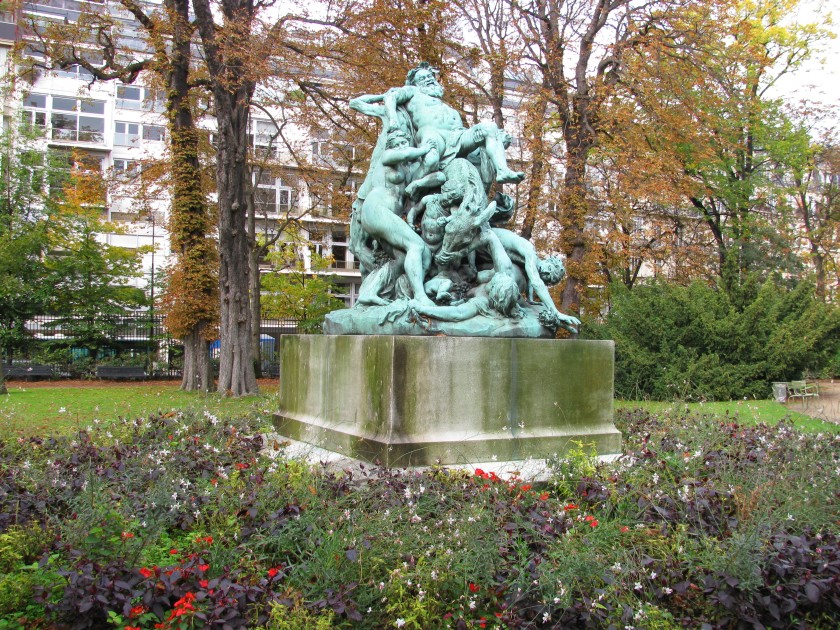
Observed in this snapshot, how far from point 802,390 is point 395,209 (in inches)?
478

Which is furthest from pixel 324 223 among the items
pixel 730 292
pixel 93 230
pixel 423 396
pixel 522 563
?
→ pixel 522 563

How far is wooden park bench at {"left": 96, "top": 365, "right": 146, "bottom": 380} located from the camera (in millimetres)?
25141

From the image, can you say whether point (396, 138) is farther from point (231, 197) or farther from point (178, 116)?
point (178, 116)

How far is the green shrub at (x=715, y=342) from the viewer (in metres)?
15.9

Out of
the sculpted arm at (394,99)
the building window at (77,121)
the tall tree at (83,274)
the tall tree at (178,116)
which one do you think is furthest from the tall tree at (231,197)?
the building window at (77,121)

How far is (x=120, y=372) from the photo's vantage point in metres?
25.3

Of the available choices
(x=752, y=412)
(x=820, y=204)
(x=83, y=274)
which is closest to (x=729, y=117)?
(x=820, y=204)

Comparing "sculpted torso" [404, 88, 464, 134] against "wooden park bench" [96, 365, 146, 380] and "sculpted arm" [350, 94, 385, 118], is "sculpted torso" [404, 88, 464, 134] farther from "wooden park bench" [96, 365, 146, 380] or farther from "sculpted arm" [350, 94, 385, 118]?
"wooden park bench" [96, 365, 146, 380]

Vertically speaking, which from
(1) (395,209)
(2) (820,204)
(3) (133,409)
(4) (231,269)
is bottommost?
(3) (133,409)

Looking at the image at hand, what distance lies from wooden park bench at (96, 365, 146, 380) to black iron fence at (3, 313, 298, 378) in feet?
0.23

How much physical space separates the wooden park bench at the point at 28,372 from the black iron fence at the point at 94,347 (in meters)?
0.03

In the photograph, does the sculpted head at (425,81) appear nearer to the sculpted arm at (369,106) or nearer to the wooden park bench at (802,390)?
the sculpted arm at (369,106)

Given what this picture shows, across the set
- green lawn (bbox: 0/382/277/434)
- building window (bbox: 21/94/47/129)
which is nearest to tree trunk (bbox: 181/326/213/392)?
green lawn (bbox: 0/382/277/434)

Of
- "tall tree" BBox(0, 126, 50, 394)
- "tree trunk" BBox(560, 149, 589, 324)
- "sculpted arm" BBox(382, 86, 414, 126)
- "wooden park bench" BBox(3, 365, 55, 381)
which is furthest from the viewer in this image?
"tall tree" BBox(0, 126, 50, 394)
